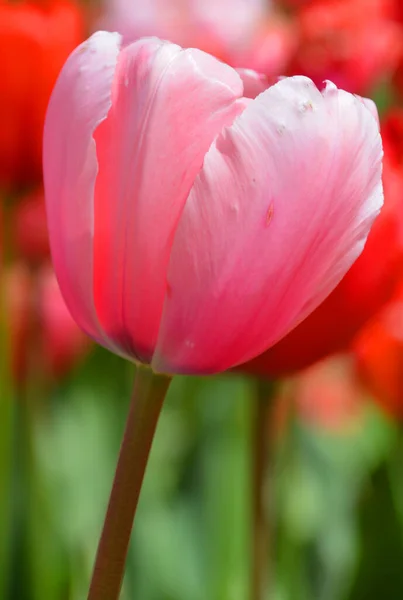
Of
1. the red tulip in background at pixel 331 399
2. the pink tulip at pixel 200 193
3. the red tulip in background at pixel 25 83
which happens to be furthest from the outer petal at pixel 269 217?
the red tulip in background at pixel 331 399

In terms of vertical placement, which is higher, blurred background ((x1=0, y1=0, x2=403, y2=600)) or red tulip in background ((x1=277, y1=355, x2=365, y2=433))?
blurred background ((x1=0, y1=0, x2=403, y2=600))

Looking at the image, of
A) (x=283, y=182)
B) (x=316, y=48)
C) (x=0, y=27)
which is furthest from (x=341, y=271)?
(x=0, y=27)

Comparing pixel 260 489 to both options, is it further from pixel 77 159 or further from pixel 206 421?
pixel 206 421

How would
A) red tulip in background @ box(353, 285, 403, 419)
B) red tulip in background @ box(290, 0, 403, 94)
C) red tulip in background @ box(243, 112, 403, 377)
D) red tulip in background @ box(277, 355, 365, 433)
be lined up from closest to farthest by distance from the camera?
red tulip in background @ box(243, 112, 403, 377) < red tulip in background @ box(290, 0, 403, 94) < red tulip in background @ box(353, 285, 403, 419) < red tulip in background @ box(277, 355, 365, 433)

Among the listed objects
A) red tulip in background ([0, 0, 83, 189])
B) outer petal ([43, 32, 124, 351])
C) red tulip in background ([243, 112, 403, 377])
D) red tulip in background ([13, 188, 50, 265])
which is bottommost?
red tulip in background ([13, 188, 50, 265])

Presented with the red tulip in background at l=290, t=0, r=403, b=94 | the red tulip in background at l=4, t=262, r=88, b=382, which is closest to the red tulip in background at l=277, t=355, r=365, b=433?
the red tulip in background at l=4, t=262, r=88, b=382

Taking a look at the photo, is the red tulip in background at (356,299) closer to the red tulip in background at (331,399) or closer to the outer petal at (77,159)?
the outer petal at (77,159)

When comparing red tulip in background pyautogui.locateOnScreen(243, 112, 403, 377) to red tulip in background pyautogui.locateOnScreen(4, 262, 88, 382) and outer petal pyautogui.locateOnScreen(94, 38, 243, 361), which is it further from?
red tulip in background pyautogui.locateOnScreen(4, 262, 88, 382)

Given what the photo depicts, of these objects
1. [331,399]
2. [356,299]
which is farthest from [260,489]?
[331,399]
